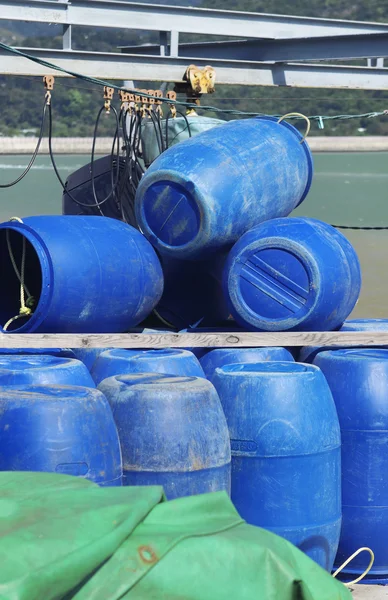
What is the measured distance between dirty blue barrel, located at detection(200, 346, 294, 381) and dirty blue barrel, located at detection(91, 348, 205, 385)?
33 cm

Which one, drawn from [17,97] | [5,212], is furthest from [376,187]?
[17,97]

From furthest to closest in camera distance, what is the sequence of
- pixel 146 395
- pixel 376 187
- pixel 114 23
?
pixel 376 187 < pixel 114 23 < pixel 146 395

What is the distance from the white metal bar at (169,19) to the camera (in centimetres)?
819

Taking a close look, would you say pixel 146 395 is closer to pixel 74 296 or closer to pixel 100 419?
pixel 100 419

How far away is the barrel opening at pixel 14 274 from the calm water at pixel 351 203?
741 cm

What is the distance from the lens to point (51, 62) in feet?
24.6

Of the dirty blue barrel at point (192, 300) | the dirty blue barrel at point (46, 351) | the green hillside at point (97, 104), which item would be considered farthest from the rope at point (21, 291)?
the green hillside at point (97, 104)

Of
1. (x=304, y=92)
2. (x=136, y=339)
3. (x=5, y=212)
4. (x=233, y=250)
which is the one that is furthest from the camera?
(x=304, y=92)

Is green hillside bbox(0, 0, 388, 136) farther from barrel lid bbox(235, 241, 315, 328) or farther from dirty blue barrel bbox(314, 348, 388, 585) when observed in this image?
dirty blue barrel bbox(314, 348, 388, 585)

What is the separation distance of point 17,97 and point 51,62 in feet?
256

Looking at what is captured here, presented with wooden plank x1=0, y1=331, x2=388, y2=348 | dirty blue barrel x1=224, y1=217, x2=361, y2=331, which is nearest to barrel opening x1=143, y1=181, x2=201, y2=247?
dirty blue barrel x1=224, y1=217, x2=361, y2=331

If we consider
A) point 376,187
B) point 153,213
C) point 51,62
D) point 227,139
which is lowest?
point 376,187

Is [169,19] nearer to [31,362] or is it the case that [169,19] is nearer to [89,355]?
[89,355]

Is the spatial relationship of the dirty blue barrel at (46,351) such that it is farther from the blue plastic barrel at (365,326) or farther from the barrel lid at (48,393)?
the blue plastic barrel at (365,326)
